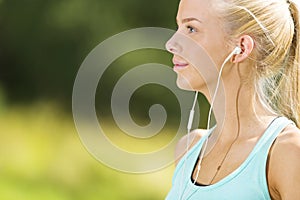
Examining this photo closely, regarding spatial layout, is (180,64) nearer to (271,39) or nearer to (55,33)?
(271,39)

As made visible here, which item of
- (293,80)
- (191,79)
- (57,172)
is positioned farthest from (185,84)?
(57,172)

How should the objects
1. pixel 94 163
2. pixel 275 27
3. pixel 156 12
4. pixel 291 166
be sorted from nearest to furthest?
pixel 291 166
pixel 275 27
pixel 94 163
pixel 156 12

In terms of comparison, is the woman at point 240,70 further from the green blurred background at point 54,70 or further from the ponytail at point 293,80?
the green blurred background at point 54,70

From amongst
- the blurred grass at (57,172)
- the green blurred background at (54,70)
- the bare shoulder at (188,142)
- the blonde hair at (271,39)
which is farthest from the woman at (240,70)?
the green blurred background at (54,70)

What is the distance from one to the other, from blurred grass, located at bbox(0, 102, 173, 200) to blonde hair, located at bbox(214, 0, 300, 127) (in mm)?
3125

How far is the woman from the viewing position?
1.79m

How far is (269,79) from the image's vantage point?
1827 mm

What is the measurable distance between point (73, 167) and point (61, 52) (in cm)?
140

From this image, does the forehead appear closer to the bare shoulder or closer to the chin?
the chin

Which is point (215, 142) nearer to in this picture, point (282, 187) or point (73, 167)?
point (282, 187)

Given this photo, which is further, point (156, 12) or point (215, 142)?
point (156, 12)

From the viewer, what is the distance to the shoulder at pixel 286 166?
1.64m

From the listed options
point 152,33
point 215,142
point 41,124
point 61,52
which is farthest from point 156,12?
point 215,142

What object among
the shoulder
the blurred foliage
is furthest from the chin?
the blurred foliage
